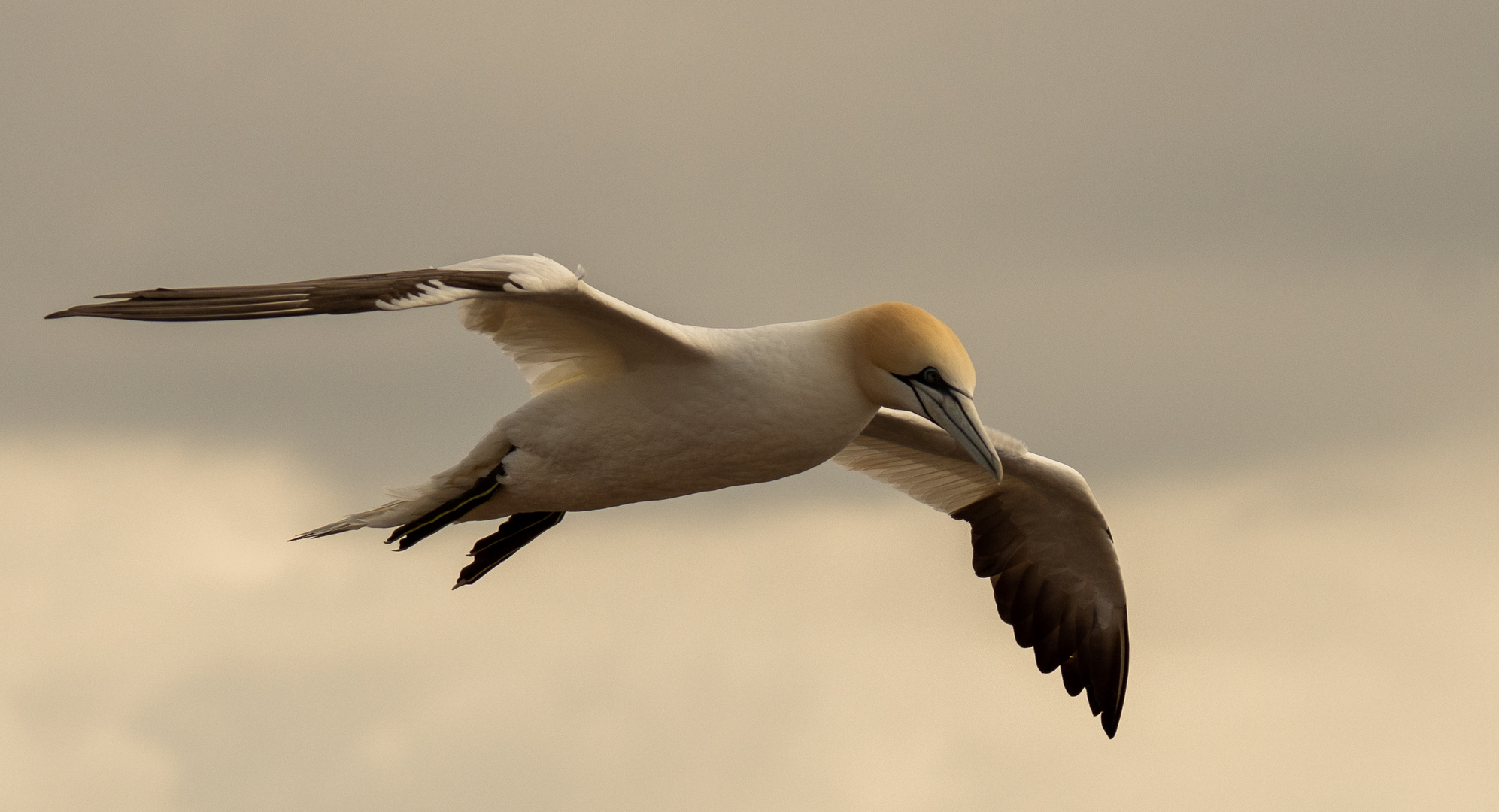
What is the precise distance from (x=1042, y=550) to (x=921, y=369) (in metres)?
5.14

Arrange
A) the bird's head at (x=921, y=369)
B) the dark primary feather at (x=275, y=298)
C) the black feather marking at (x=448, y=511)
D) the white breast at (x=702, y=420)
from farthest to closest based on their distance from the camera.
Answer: the black feather marking at (x=448, y=511)
the white breast at (x=702, y=420)
the bird's head at (x=921, y=369)
the dark primary feather at (x=275, y=298)

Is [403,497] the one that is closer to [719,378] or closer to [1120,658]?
[719,378]

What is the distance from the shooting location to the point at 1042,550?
16.1 m

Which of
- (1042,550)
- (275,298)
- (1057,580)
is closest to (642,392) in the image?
(275,298)

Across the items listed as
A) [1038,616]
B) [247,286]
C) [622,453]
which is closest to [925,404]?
[622,453]

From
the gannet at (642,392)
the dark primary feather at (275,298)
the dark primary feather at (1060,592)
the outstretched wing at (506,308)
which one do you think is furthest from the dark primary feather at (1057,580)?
the dark primary feather at (275,298)

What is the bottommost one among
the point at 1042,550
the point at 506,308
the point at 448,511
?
the point at 1042,550

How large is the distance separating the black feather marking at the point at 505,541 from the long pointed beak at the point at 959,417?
3.57 meters

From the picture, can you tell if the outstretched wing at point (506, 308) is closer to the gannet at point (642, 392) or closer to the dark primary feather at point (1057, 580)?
the gannet at point (642, 392)

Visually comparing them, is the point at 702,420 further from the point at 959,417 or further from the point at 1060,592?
the point at 1060,592

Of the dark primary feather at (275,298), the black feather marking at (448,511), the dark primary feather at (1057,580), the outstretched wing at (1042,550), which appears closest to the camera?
the dark primary feather at (275,298)

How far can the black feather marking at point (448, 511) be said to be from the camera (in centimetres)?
1243

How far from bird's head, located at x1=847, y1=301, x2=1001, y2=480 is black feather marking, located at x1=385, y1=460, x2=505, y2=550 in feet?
8.60

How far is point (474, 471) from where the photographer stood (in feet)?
40.8
